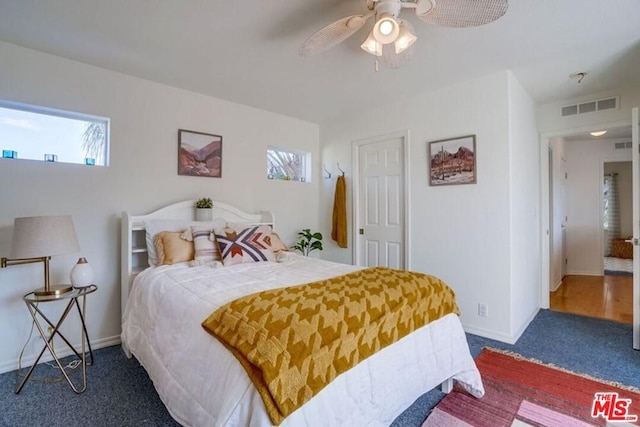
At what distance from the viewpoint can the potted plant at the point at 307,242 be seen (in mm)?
3998

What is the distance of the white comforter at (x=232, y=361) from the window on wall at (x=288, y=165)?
Result: 6.32 feet

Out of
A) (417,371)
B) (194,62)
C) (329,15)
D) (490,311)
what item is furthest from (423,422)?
(194,62)

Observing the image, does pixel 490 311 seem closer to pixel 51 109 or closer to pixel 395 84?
pixel 395 84

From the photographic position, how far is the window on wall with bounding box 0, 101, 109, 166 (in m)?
2.30

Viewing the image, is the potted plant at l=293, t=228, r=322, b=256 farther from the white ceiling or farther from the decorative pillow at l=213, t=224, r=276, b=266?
the white ceiling

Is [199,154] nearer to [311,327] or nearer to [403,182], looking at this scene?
[403,182]

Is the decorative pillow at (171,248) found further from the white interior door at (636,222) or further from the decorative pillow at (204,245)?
the white interior door at (636,222)

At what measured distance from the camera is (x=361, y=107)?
3.70m

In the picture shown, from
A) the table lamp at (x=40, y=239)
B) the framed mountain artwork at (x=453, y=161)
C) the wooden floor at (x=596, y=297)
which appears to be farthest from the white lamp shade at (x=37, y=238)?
the wooden floor at (x=596, y=297)

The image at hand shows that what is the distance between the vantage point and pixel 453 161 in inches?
117

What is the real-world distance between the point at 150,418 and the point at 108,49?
261cm

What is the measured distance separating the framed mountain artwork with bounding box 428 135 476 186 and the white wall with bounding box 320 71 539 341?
0.06 meters

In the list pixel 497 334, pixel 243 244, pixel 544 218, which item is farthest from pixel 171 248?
pixel 544 218

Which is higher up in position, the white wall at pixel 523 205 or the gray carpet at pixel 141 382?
the white wall at pixel 523 205
